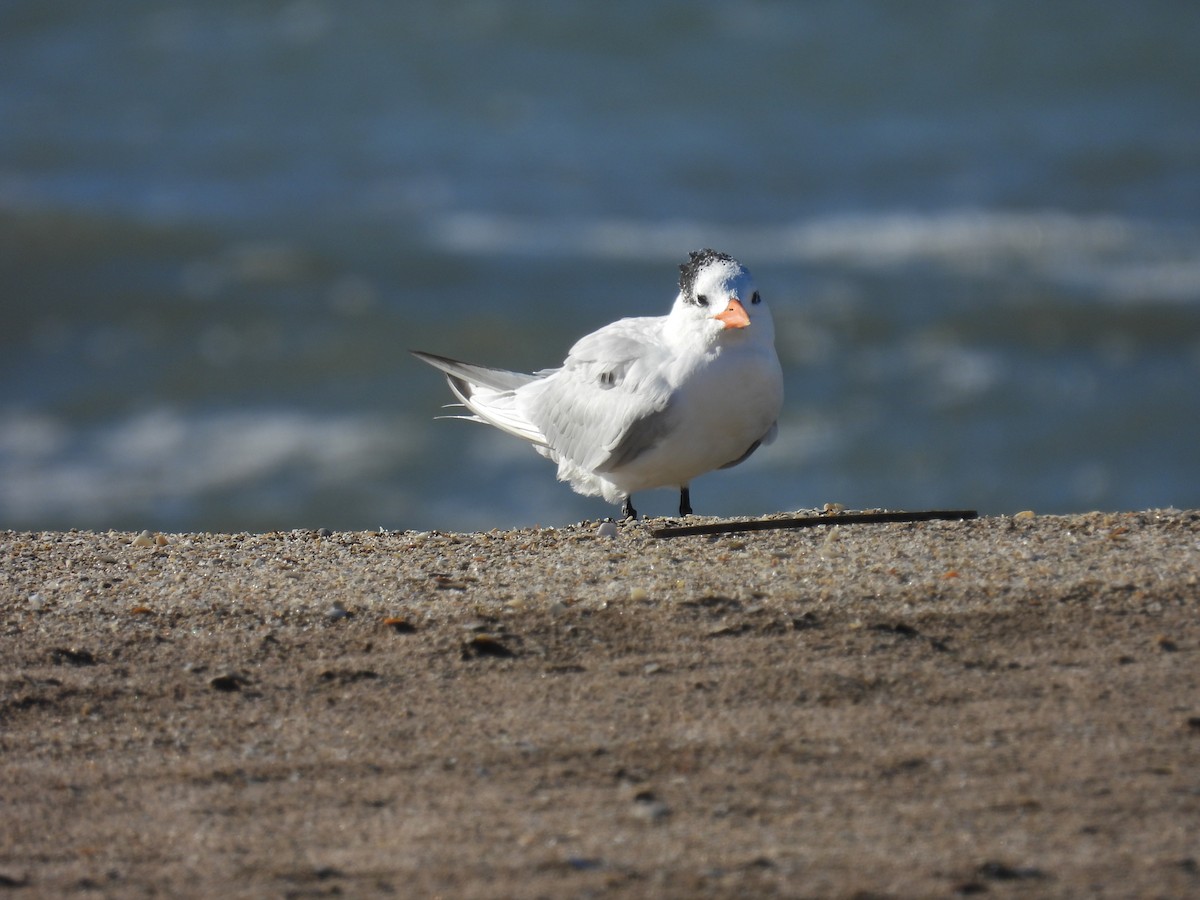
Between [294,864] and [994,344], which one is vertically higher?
[994,344]

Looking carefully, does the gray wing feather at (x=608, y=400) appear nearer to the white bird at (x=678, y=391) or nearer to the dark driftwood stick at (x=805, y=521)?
the white bird at (x=678, y=391)

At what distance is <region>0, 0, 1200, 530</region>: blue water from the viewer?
33.3 ft

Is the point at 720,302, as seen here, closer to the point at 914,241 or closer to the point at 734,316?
the point at 734,316

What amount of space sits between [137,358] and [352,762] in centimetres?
961

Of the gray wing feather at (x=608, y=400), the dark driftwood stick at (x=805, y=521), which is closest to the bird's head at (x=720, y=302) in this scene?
the gray wing feather at (x=608, y=400)

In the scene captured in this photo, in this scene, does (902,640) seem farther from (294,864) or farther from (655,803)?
(294,864)

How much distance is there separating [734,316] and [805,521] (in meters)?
0.62

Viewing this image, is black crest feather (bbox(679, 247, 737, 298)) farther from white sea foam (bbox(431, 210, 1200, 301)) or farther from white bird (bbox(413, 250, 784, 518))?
white sea foam (bbox(431, 210, 1200, 301))

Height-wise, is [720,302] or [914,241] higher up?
[914,241]

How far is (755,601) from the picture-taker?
3160mm

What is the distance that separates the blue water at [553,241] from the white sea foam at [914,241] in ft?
0.14

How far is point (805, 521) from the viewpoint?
12.3ft

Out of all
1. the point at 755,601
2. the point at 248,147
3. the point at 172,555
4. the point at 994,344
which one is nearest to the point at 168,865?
the point at 755,601

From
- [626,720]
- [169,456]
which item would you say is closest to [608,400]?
[626,720]
